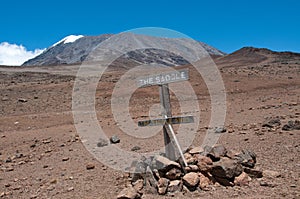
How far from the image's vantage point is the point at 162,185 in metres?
5.05

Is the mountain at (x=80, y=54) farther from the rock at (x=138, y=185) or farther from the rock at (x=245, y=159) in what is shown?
the rock at (x=138, y=185)

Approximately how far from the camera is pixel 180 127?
10.1m

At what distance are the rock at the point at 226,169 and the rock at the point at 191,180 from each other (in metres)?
0.30

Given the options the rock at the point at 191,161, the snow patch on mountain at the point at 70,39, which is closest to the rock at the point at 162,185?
the rock at the point at 191,161

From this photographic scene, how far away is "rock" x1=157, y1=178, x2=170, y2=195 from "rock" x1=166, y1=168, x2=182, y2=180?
0.40ft

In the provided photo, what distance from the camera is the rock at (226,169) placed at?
499 cm

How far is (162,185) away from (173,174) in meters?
0.27

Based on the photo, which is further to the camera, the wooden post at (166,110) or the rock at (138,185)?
the wooden post at (166,110)

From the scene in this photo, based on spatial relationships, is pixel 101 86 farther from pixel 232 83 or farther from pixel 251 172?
pixel 251 172

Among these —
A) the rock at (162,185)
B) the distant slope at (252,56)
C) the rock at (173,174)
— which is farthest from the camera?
the distant slope at (252,56)

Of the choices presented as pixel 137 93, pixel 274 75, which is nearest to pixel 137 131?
pixel 137 93

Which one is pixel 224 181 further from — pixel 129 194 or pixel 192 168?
pixel 129 194

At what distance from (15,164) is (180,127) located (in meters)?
5.02

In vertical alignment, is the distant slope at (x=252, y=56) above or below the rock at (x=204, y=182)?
above
